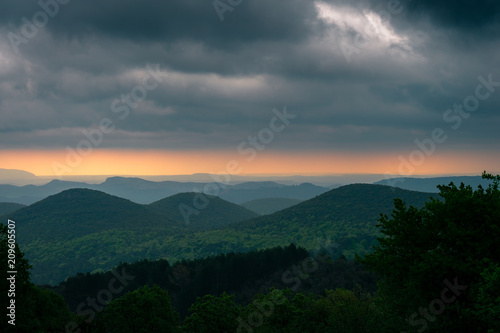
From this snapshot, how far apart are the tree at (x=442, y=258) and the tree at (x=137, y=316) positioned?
31568 millimetres

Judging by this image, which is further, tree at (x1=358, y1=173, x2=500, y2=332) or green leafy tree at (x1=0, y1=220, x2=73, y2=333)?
green leafy tree at (x1=0, y1=220, x2=73, y2=333)

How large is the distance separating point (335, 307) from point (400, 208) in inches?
702

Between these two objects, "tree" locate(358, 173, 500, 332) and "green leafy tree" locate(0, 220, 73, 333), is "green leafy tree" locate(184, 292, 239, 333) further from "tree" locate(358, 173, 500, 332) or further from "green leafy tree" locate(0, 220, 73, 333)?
"tree" locate(358, 173, 500, 332)

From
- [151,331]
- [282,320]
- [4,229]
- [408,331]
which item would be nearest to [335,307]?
[282,320]

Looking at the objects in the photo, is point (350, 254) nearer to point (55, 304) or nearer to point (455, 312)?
point (55, 304)

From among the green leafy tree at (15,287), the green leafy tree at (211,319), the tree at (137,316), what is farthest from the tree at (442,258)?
the tree at (137,316)

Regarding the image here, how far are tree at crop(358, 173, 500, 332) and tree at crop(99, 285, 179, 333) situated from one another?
1243 inches

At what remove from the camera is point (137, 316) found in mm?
53656

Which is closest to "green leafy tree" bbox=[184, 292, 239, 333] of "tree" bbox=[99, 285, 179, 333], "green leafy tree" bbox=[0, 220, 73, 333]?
"tree" bbox=[99, 285, 179, 333]

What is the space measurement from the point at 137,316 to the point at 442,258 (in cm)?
3966

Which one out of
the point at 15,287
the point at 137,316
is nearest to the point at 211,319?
the point at 137,316

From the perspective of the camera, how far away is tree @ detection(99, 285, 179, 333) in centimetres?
5262

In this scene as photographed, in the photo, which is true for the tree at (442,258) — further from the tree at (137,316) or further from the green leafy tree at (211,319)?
the tree at (137,316)

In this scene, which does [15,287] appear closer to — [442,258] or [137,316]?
[137,316]
